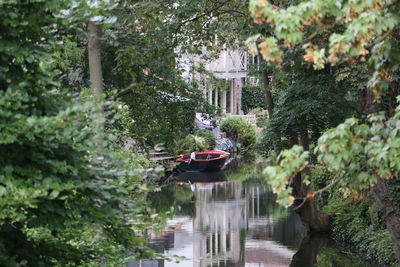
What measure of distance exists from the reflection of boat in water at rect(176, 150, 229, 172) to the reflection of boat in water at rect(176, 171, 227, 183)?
36 centimetres

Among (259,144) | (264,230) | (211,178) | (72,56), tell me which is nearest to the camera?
(72,56)

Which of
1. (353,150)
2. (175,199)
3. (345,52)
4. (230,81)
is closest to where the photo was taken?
(345,52)

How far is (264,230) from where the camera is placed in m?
23.0

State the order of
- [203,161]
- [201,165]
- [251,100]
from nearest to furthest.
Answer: [203,161] < [201,165] < [251,100]

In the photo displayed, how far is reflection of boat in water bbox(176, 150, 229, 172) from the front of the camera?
39588 millimetres

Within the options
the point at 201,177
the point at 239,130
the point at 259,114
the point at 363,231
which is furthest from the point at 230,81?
the point at 363,231

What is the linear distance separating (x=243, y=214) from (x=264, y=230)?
3333 millimetres

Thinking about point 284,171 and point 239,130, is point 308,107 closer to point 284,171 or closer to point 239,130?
point 284,171

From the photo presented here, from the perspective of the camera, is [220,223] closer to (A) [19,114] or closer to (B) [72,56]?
(B) [72,56]

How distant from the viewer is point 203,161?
131 feet

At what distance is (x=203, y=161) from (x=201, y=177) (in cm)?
175

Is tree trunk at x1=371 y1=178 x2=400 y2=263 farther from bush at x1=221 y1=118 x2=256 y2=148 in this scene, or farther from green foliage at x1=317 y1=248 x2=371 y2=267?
bush at x1=221 y1=118 x2=256 y2=148

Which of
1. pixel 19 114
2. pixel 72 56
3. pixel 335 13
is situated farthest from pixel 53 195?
pixel 72 56

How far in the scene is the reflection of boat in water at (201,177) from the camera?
36562 millimetres
